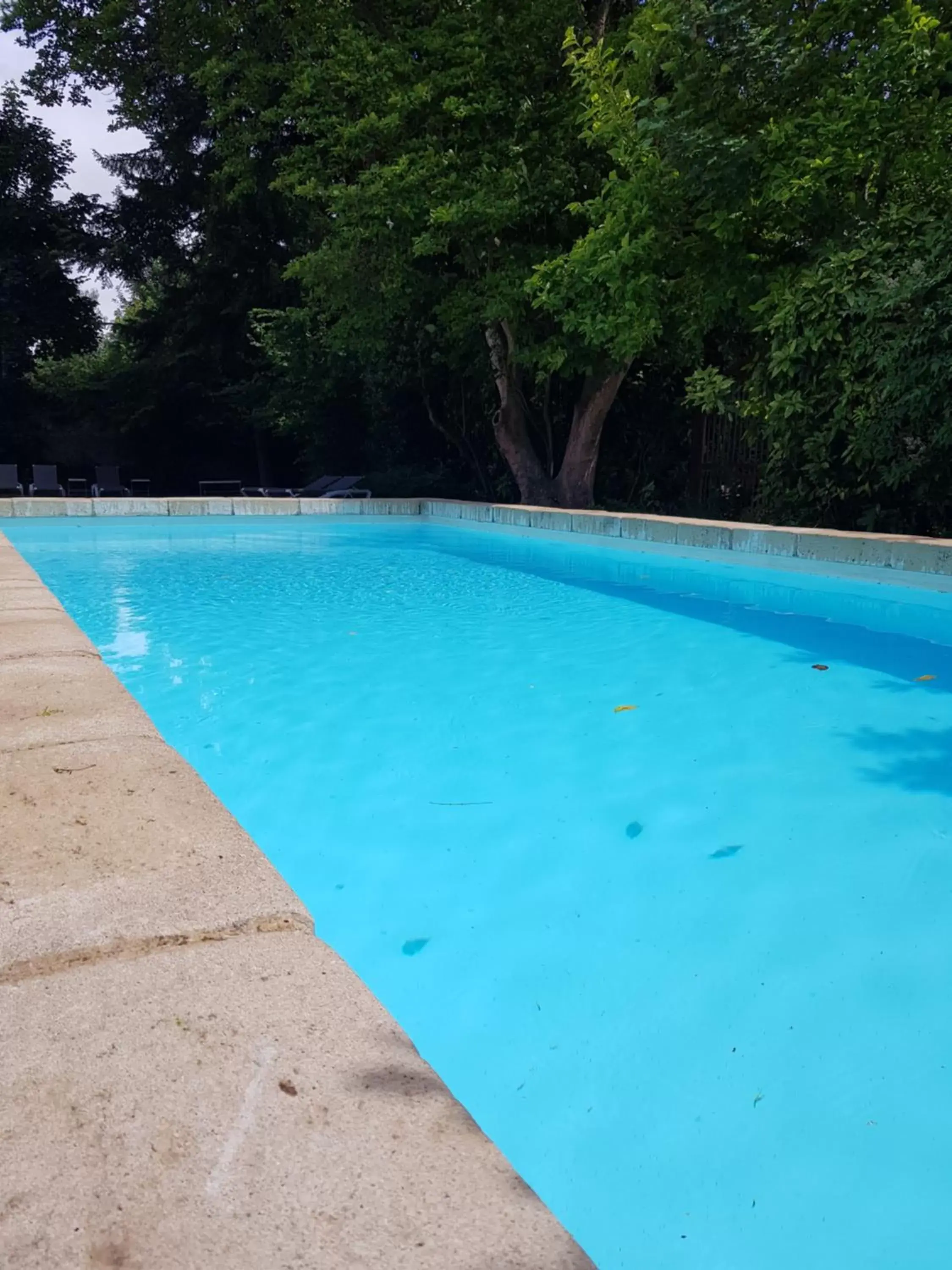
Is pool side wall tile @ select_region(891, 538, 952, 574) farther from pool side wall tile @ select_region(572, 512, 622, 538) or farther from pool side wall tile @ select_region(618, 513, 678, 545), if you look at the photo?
pool side wall tile @ select_region(572, 512, 622, 538)

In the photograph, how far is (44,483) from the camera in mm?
18922

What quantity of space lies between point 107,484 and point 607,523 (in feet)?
43.7

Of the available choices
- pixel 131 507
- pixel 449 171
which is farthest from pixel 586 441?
pixel 131 507

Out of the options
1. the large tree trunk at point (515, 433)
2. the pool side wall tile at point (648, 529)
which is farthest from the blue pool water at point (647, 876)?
the large tree trunk at point (515, 433)

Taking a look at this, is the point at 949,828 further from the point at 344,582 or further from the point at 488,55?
the point at 488,55

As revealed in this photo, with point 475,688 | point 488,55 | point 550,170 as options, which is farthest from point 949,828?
point 488,55

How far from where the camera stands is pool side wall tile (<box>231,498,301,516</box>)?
15.0 metres

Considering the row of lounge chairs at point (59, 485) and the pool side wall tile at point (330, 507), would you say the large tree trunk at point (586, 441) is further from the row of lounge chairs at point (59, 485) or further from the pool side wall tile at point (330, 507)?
the row of lounge chairs at point (59, 485)

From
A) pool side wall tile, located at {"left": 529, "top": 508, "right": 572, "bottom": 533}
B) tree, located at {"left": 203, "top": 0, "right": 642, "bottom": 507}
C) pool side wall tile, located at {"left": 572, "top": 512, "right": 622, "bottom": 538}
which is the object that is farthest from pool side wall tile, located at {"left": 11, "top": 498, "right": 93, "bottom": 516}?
pool side wall tile, located at {"left": 572, "top": 512, "right": 622, "bottom": 538}

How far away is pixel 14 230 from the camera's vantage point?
20281 millimetres

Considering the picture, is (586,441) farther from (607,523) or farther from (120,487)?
(120,487)

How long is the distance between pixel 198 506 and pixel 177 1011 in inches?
567

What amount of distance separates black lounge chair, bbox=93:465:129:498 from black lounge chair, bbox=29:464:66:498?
871 mm

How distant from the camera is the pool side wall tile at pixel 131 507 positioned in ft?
48.1
